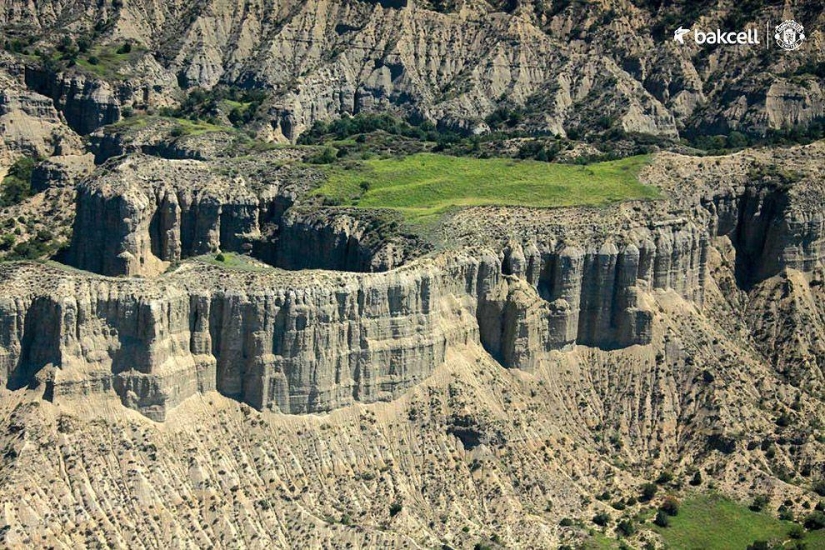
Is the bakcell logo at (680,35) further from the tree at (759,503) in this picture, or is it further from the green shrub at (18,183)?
the tree at (759,503)

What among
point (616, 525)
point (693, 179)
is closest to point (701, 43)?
point (693, 179)

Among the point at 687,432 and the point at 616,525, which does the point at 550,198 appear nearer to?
the point at 687,432

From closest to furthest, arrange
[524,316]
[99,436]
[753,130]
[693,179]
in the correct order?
1. [99,436]
2. [524,316]
3. [693,179]
4. [753,130]

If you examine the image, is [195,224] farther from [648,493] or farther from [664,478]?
[648,493]

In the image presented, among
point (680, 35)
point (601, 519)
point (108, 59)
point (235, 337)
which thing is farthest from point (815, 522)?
point (108, 59)

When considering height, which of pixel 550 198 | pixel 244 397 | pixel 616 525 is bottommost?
pixel 616 525

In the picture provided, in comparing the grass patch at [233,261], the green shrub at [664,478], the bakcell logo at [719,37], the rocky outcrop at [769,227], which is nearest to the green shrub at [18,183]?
the grass patch at [233,261]
